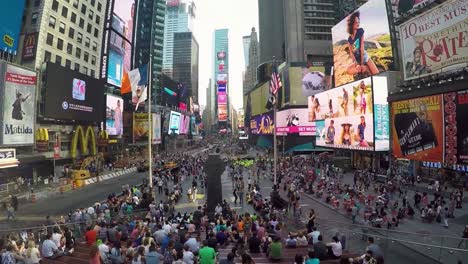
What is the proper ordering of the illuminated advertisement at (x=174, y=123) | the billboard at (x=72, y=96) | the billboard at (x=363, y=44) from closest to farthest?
the billboard at (x=72, y=96) < the billboard at (x=363, y=44) < the illuminated advertisement at (x=174, y=123)

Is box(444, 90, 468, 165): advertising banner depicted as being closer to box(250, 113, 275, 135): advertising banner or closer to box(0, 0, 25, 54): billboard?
box(0, 0, 25, 54): billboard

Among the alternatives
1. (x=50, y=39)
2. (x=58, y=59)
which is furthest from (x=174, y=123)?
(x=50, y=39)

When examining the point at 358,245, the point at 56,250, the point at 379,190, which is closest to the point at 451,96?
the point at 379,190

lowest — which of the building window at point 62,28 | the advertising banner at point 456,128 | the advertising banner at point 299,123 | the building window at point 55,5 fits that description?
the advertising banner at point 456,128

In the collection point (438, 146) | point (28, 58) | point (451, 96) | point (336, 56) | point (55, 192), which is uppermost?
point (336, 56)

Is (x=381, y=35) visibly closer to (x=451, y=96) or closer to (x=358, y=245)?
(x=451, y=96)

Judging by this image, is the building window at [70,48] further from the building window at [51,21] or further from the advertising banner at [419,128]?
the advertising banner at [419,128]

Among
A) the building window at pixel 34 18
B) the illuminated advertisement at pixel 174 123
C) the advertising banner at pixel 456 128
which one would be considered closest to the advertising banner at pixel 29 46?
the building window at pixel 34 18
